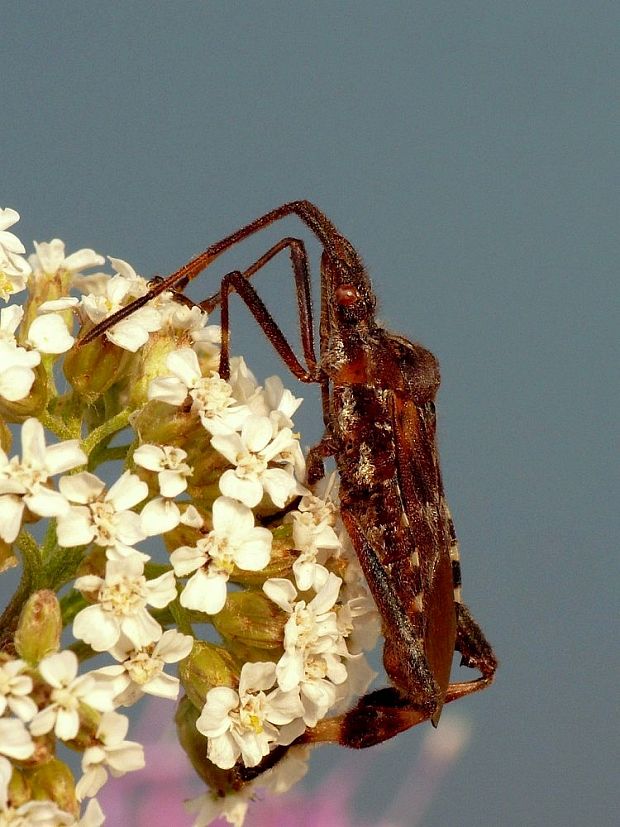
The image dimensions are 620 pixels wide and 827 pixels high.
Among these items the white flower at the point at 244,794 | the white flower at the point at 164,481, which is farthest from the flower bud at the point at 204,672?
the white flower at the point at 244,794

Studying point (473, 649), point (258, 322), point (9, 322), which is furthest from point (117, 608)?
point (473, 649)

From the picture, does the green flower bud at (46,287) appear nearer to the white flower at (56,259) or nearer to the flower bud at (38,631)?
the white flower at (56,259)

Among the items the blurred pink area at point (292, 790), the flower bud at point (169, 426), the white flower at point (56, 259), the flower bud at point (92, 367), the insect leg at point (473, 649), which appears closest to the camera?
the flower bud at point (169, 426)

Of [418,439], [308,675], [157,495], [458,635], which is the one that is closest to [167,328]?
[157,495]

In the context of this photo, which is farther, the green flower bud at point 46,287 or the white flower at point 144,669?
the green flower bud at point 46,287

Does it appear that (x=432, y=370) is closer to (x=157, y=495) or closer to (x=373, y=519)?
(x=373, y=519)

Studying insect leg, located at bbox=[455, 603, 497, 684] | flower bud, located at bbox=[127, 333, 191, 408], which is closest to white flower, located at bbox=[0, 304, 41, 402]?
flower bud, located at bbox=[127, 333, 191, 408]
